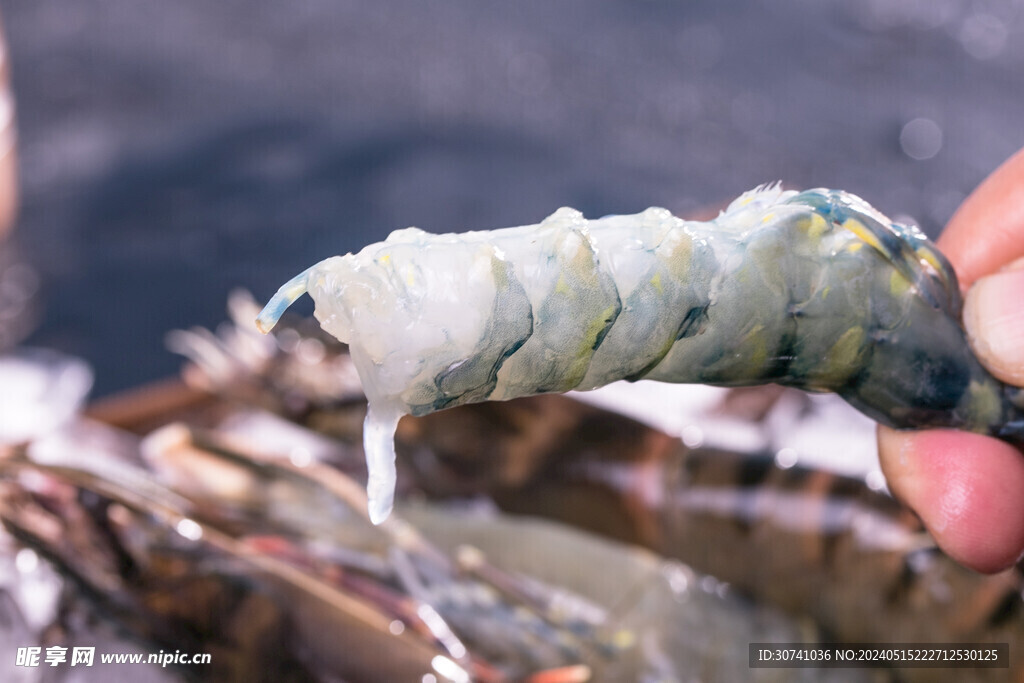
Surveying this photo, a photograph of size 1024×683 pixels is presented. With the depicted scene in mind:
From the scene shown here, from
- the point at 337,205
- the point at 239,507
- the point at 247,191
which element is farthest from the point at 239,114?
the point at 239,507

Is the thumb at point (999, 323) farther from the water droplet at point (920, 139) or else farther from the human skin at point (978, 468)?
the water droplet at point (920, 139)

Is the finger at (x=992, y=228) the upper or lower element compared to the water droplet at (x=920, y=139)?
upper

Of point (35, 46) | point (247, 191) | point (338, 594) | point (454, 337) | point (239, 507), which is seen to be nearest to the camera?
point (454, 337)

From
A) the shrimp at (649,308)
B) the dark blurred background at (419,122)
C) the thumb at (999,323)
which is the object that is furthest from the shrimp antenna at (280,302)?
the dark blurred background at (419,122)

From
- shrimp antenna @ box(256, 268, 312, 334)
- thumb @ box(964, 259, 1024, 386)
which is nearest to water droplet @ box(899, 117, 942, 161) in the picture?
thumb @ box(964, 259, 1024, 386)

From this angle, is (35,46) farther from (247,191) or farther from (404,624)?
(404,624)

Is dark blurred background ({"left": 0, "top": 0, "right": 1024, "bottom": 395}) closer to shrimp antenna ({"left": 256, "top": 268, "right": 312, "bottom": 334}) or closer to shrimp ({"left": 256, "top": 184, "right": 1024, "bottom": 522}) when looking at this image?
shrimp ({"left": 256, "top": 184, "right": 1024, "bottom": 522})

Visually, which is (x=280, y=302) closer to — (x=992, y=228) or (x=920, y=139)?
(x=992, y=228)
